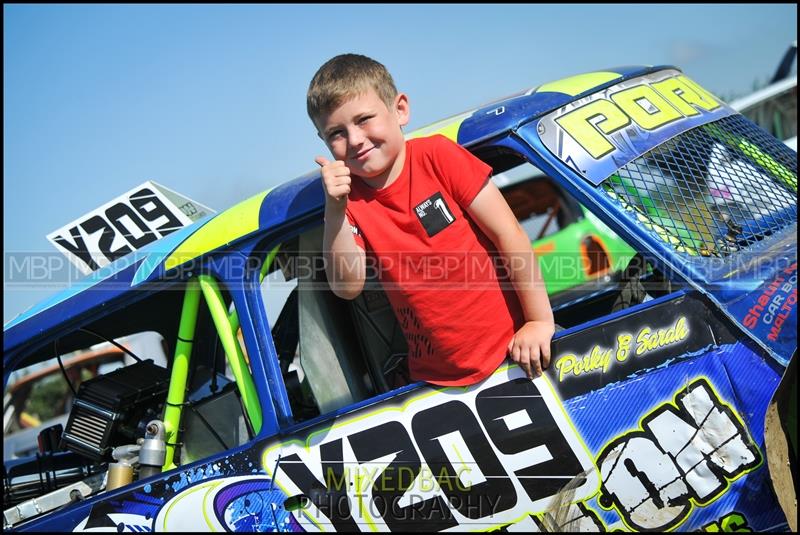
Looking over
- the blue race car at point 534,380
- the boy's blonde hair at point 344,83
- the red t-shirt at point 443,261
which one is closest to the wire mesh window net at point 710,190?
the blue race car at point 534,380

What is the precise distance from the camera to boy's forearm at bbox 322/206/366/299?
2.30 m

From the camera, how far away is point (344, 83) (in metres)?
2.30

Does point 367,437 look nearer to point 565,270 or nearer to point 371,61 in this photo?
point 371,61

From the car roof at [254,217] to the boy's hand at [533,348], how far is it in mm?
674

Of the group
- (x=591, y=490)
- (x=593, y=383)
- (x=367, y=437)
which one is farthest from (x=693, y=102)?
(x=367, y=437)

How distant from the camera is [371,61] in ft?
7.95

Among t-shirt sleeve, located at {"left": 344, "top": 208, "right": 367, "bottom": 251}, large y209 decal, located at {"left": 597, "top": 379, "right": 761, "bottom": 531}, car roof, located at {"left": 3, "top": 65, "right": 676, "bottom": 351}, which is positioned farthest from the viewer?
car roof, located at {"left": 3, "top": 65, "right": 676, "bottom": 351}

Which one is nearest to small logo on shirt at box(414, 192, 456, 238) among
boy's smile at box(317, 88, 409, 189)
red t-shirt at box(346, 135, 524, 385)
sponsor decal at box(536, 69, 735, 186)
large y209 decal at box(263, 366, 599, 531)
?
red t-shirt at box(346, 135, 524, 385)

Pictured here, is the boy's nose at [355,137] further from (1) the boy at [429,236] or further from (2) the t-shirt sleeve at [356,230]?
(2) the t-shirt sleeve at [356,230]

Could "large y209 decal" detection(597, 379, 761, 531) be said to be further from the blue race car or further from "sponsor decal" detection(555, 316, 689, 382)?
"sponsor decal" detection(555, 316, 689, 382)

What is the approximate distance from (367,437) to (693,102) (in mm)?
1730

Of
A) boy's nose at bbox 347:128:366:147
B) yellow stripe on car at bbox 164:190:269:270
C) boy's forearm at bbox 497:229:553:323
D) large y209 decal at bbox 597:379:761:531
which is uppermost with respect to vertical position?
boy's nose at bbox 347:128:366:147

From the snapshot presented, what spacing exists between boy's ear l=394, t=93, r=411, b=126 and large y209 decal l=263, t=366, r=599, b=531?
2.88 ft

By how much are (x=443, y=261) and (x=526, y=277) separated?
0.88ft
